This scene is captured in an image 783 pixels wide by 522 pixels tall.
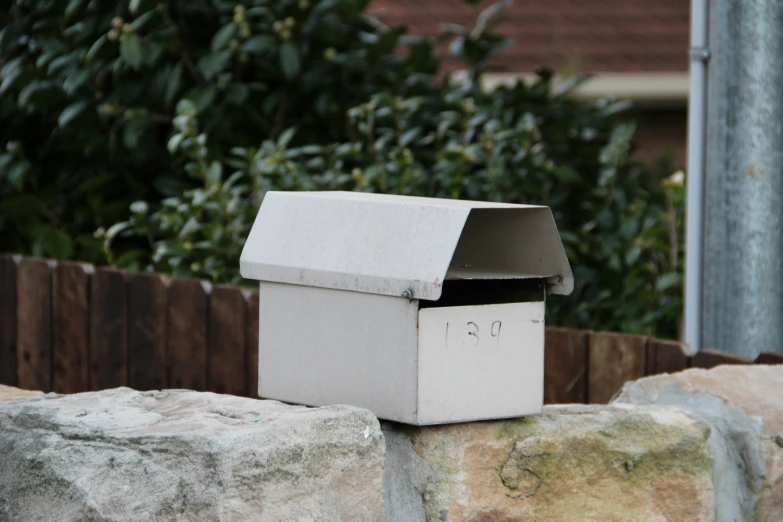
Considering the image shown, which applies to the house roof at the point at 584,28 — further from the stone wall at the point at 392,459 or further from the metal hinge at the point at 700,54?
the stone wall at the point at 392,459

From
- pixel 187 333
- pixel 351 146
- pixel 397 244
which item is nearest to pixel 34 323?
pixel 187 333

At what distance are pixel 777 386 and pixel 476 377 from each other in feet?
2.41

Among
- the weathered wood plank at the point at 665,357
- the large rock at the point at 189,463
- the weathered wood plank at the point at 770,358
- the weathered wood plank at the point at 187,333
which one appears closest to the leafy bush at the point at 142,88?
the weathered wood plank at the point at 187,333

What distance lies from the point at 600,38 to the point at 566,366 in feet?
20.5

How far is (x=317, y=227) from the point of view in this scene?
1796 mm

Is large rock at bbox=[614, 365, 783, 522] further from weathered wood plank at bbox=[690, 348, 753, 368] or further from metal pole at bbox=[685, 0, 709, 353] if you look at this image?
metal pole at bbox=[685, 0, 709, 353]

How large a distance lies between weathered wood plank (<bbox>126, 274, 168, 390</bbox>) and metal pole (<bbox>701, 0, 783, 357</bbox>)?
1454 millimetres

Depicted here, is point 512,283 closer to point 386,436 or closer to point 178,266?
point 386,436

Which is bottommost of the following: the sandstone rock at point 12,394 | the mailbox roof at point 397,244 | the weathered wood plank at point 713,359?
the sandstone rock at point 12,394

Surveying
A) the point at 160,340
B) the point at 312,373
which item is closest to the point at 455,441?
the point at 312,373

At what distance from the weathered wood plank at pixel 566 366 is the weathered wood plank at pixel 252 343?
0.74 meters

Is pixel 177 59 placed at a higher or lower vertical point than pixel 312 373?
higher

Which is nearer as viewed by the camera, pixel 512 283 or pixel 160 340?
pixel 512 283

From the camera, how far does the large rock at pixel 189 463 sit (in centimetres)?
148
